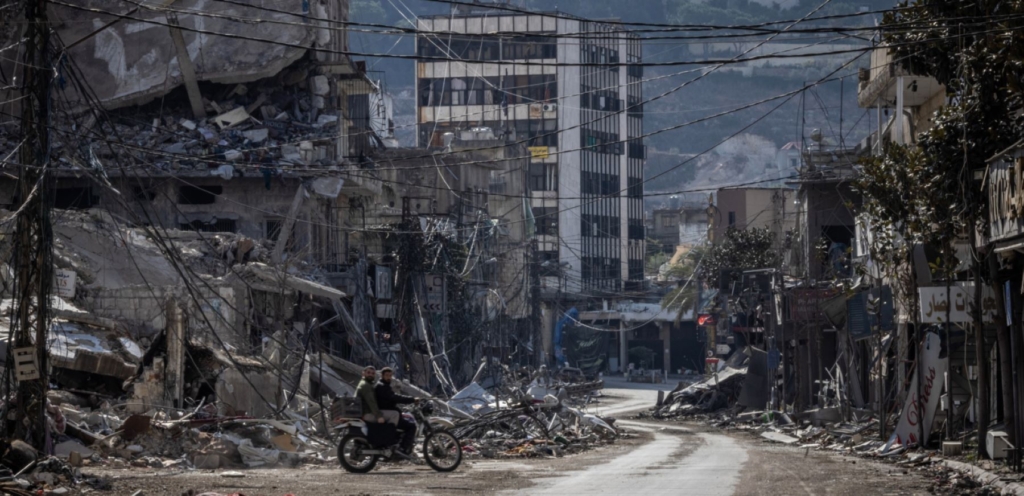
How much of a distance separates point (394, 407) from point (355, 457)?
39.5 inches

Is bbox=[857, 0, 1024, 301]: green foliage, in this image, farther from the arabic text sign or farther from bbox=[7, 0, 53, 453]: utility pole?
bbox=[7, 0, 53, 453]: utility pole

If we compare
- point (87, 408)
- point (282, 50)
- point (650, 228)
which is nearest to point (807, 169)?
point (282, 50)

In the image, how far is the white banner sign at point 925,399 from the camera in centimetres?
2339

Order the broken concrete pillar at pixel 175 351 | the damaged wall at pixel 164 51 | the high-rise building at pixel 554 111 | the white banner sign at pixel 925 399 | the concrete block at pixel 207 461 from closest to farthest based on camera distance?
the concrete block at pixel 207 461
the white banner sign at pixel 925 399
the broken concrete pillar at pixel 175 351
the damaged wall at pixel 164 51
the high-rise building at pixel 554 111

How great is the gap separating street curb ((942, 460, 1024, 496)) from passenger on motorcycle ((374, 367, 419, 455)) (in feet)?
27.0

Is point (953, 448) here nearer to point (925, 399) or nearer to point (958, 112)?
point (925, 399)

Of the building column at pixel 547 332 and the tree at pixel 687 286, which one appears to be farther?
the building column at pixel 547 332

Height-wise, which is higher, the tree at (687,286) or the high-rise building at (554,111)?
the high-rise building at (554,111)

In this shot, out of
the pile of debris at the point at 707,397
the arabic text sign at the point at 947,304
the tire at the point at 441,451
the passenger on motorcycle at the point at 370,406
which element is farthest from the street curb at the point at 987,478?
the pile of debris at the point at 707,397

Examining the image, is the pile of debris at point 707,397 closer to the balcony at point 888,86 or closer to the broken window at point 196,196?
the balcony at point 888,86

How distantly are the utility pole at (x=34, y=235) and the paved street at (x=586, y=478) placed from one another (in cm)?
145

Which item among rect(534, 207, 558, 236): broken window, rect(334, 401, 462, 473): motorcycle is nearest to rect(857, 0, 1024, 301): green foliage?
rect(334, 401, 462, 473): motorcycle

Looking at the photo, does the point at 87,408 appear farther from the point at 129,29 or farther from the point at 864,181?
the point at 129,29

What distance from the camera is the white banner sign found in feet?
76.7
